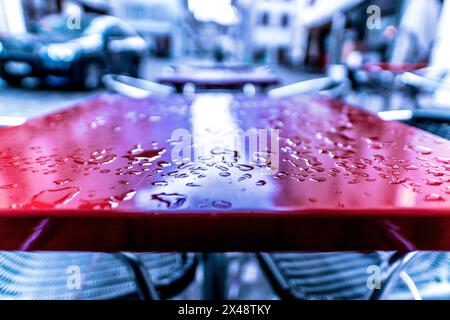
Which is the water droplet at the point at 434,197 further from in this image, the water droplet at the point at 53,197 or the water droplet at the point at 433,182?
the water droplet at the point at 53,197

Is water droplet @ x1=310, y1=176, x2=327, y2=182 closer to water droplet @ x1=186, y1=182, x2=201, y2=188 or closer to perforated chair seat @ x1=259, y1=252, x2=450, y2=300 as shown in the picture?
water droplet @ x1=186, y1=182, x2=201, y2=188

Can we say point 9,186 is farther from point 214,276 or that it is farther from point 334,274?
point 334,274

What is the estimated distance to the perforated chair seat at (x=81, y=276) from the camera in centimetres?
93

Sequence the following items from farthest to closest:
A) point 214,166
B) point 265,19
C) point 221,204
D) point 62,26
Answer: point 265,19, point 62,26, point 214,166, point 221,204

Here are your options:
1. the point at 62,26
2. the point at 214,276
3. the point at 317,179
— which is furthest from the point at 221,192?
the point at 62,26

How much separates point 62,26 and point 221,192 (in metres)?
6.75

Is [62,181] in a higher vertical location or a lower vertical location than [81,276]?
higher

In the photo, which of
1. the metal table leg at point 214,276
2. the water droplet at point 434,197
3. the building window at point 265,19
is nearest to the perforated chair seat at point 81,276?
the metal table leg at point 214,276

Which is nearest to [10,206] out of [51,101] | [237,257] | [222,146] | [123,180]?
[123,180]

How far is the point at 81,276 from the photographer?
1.04 m

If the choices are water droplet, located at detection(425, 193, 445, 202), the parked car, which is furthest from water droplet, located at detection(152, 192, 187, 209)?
the parked car

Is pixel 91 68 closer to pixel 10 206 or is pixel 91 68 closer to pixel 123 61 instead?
pixel 123 61

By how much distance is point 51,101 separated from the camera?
16.4 ft

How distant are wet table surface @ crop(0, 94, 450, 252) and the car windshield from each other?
6.01m
